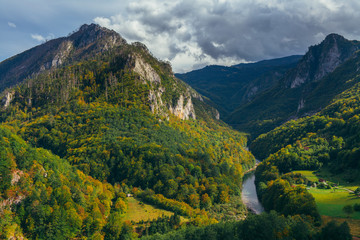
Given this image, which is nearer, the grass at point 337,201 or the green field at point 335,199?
the grass at point 337,201

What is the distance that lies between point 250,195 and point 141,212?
223 feet

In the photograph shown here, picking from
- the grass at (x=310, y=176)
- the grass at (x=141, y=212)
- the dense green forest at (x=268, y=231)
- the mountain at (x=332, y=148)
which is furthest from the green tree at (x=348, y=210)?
the grass at (x=141, y=212)

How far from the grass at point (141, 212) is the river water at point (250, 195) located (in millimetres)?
43794

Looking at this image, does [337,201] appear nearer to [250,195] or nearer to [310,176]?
[310,176]

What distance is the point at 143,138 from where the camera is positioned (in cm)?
16175

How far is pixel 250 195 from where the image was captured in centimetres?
14388

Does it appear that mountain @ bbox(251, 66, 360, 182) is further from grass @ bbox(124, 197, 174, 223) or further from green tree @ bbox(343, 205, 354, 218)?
grass @ bbox(124, 197, 174, 223)

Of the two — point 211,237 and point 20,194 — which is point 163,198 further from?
point 20,194

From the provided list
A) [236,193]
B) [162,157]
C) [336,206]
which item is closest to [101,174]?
[162,157]

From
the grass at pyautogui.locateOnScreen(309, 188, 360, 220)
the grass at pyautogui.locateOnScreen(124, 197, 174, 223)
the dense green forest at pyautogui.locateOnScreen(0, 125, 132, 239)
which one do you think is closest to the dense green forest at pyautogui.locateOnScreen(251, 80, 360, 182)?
the grass at pyautogui.locateOnScreen(309, 188, 360, 220)

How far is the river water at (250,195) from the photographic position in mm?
123075

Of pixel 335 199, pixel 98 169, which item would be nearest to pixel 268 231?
pixel 335 199

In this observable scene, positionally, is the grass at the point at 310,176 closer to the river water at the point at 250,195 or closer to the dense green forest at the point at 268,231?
the river water at the point at 250,195

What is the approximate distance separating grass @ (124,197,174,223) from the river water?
43794mm
